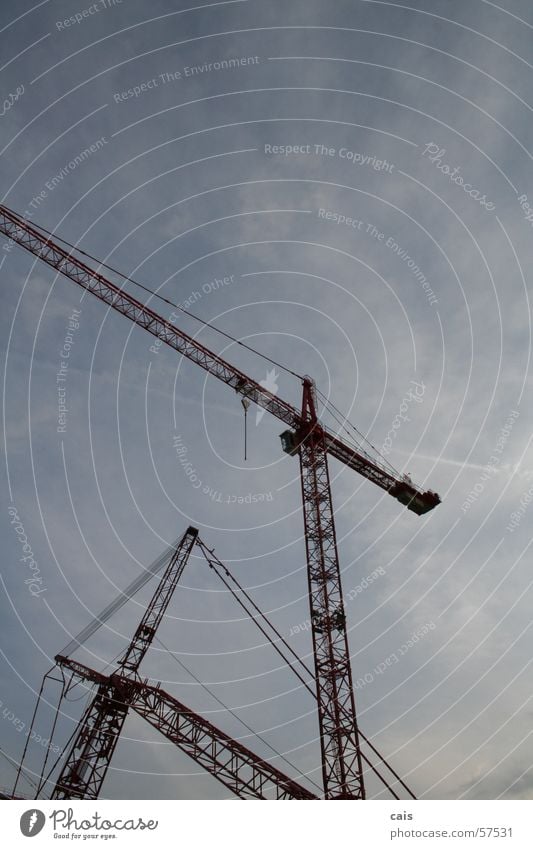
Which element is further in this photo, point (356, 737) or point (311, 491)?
point (311, 491)

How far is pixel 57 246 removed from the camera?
151 feet

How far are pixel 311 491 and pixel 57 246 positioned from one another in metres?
31.0
